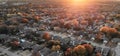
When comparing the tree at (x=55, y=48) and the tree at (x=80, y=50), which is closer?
the tree at (x=80, y=50)

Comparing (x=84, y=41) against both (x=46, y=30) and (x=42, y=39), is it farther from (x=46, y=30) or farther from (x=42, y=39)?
(x=46, y=30)

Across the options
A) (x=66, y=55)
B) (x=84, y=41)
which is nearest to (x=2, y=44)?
(x=66, y=55)

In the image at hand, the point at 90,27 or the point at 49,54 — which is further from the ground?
the point at 49,54

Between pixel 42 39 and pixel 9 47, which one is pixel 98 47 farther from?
pixel 9 47

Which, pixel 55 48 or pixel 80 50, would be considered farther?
pixel 55 48

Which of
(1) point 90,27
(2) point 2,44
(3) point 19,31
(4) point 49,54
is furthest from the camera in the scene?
(1) point 90,27

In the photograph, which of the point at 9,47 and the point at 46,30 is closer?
the point at 9,47

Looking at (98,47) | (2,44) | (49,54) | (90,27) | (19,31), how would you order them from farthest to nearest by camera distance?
1. (90,27)
2. (19,31)
3. (2,44)
4. (98,47)
5. (49,54)

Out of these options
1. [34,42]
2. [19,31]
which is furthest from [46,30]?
[34,42]

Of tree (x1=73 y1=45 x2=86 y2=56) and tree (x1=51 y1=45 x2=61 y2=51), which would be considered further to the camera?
tree (x1=51 y1=45 x2=61 y2=51)
